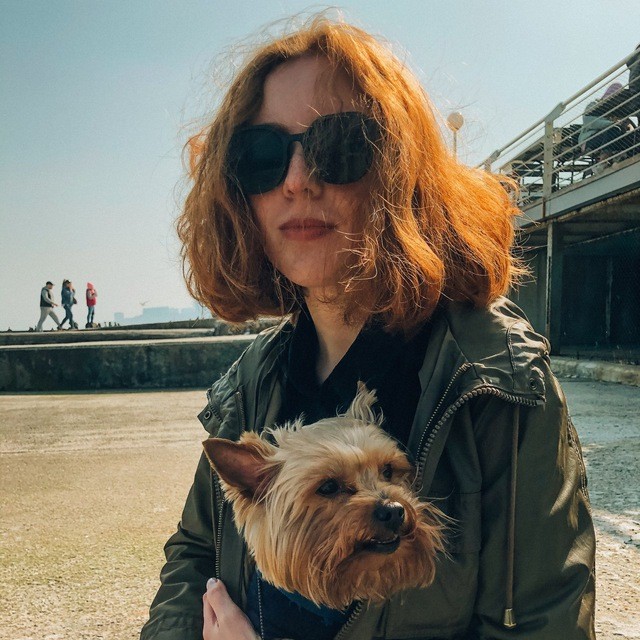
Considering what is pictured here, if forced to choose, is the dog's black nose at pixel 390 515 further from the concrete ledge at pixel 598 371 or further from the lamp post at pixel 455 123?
the concrete ledge at pixel 598 371

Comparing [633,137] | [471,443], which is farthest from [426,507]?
[633,137]

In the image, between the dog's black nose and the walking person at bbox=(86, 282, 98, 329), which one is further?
the walking person at bbox=(86, 282, 98, 329)

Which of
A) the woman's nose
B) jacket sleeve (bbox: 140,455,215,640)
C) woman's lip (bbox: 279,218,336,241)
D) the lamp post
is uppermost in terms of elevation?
the lamp post

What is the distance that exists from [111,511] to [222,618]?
2.65 meters

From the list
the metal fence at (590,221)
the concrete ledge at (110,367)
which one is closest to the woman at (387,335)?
the metal fence at (590,221)

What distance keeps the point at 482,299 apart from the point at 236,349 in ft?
25.3

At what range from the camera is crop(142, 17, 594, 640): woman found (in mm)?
1376

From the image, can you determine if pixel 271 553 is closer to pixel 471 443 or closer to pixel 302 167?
pixel 471 443

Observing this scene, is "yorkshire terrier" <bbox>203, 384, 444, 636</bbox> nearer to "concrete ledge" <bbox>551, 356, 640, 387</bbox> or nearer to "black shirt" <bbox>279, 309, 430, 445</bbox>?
"black shirt" <bbox>279, 309, 430, 445</bbox>

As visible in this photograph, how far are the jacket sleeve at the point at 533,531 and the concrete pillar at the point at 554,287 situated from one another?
38.0 feet

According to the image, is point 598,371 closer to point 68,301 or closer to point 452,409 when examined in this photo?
point 452,409

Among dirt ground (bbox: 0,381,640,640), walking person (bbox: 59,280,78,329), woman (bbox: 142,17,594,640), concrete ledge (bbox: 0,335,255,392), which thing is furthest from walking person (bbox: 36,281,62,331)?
woman (bbox: 142,17,594,640)

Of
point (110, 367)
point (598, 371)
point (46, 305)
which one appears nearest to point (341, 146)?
point (110, 367)

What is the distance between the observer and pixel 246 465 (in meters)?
1.70
